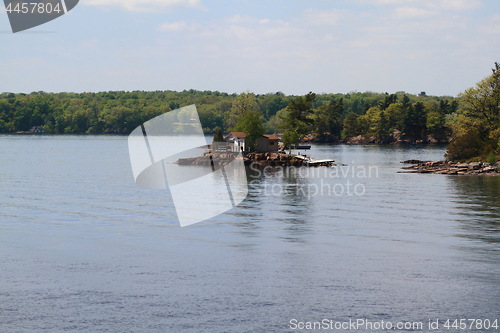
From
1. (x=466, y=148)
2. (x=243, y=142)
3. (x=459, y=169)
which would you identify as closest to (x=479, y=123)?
(x=466, y=148)

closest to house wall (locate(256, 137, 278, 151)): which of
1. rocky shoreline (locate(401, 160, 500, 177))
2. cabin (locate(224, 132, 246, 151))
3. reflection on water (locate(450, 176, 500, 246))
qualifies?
cabin (locate(224, 132, 246, 151))

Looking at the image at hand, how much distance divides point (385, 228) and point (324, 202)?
45.2ft

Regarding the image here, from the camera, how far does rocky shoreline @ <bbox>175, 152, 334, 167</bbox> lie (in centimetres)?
9744

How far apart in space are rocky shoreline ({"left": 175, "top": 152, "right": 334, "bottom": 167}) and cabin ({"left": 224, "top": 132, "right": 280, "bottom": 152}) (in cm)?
379

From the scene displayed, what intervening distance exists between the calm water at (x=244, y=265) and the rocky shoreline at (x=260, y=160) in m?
53.2

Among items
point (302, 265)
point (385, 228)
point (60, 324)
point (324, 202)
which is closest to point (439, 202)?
point (324, 202)

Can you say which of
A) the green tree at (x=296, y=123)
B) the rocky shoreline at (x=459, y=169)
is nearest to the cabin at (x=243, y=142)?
the green tree at (x=296, y=123)

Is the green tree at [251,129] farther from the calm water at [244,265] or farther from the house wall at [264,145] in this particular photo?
the calm water at [244,265]

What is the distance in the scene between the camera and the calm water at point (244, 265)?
16453 millimetres

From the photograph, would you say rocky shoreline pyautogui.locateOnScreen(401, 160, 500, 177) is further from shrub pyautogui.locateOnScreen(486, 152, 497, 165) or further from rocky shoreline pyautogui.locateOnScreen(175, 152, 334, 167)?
rocky shoreline pyautogui.locateOnScreen(175, 152, 334, 167)

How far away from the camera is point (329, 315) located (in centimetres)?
1638

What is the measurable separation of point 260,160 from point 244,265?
77913mm

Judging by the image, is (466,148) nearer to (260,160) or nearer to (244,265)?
(260,160)

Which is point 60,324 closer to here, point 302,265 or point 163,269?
point 163,269
